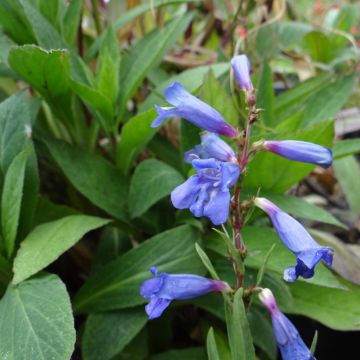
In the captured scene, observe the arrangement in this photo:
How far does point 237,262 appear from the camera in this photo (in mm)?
710

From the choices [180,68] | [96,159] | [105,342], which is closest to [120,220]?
[96,159]

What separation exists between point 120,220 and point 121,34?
76cm

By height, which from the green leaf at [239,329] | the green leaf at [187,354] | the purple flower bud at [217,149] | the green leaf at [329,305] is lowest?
the green leaf at [329,305]

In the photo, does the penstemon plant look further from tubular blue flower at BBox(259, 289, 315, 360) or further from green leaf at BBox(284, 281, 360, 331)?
green leaf at BBox(284, 281, 360, 331)

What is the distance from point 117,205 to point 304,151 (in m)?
0.46

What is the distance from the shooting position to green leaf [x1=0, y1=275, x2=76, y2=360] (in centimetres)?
73

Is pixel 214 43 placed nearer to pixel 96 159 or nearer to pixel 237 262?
pixel 96 159

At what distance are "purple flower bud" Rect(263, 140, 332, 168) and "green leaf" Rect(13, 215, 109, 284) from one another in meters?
0.35

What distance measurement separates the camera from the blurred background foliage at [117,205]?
2.94 ft

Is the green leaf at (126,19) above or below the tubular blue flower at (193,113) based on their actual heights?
below

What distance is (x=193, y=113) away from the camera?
75 cm

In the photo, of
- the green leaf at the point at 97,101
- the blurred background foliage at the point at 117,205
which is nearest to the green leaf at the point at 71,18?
the blurred background foliage at the point at 117,205

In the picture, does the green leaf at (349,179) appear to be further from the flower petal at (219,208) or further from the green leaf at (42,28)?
the flower petal at (219,208)

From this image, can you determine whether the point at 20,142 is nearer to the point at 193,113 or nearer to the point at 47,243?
the point at 47,243
